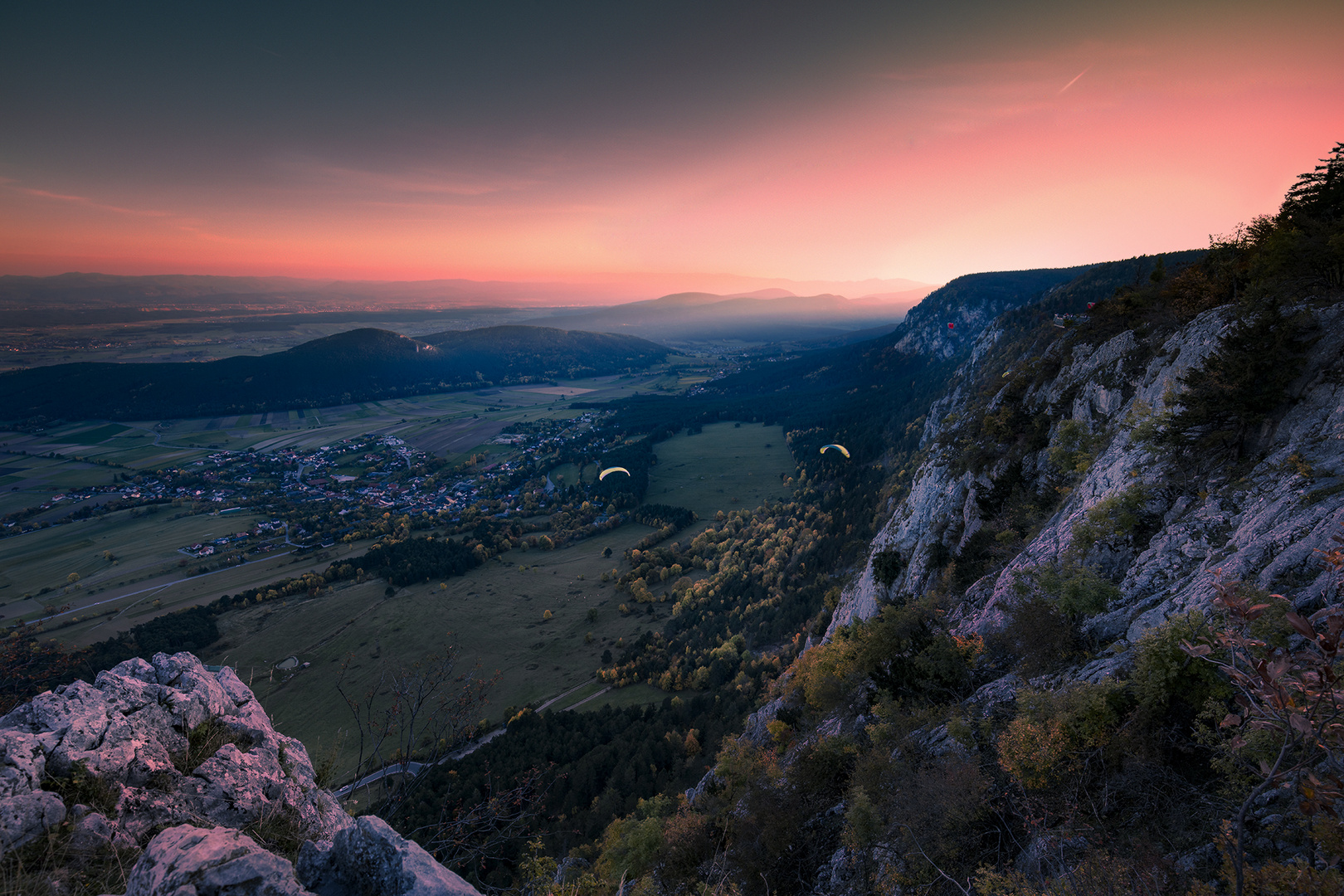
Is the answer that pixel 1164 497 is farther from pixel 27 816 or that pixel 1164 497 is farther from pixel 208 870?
Result: pixel 27 816

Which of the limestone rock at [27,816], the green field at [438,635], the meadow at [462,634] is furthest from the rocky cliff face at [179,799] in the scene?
the green field at [438,635]

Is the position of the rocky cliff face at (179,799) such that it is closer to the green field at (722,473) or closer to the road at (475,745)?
the road at (475,745)

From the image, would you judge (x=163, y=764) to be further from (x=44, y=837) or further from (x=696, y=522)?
(x=696, y=522)

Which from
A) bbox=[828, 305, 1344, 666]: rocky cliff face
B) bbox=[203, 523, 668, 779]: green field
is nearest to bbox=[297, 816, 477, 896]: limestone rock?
bbox=[828, 305, 1344, 666]: rocky cliff face

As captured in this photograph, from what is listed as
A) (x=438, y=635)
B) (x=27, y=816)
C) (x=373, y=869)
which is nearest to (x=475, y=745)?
(x=438, y=635)

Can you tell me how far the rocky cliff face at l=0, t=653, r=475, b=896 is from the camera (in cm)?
721

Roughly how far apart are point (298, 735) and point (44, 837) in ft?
248

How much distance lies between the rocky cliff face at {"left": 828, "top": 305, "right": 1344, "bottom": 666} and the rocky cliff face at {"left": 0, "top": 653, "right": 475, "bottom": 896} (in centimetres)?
1736

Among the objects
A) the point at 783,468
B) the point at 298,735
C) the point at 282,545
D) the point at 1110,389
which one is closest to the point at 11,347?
the point at 282,545

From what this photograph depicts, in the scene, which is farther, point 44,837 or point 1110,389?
point 1110,389

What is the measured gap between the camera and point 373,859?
346 inches

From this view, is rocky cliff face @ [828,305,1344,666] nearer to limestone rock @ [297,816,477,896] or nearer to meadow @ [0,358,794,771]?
limestone rock @ [297,816,477,896]

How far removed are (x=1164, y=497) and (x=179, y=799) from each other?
28.7 meters

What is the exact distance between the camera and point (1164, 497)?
54.1 ft
